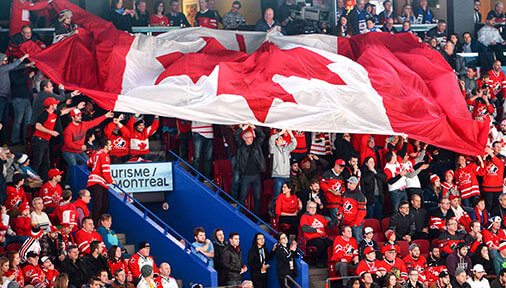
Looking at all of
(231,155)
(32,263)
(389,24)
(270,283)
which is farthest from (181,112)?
(389,24)

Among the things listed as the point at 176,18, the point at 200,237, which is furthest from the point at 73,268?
the point at 176,18

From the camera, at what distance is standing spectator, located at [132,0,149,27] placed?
88.5 ft

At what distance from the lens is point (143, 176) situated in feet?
76.2

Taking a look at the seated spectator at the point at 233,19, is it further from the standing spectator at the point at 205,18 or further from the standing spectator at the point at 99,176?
the standing spectator at the point at 99,176

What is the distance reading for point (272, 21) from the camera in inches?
1070

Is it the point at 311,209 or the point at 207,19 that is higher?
the point at 207,19

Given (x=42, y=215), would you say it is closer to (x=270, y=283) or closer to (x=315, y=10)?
(x=270, y=283)

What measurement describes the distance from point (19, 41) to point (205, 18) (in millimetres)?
4962

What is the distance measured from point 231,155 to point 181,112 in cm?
173

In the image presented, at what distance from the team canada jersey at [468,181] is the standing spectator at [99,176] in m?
6.47

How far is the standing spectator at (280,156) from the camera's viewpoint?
22906 mm

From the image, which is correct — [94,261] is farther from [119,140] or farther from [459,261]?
[459,261]

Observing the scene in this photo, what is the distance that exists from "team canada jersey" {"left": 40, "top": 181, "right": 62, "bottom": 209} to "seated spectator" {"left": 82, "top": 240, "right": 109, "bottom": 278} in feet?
6.07

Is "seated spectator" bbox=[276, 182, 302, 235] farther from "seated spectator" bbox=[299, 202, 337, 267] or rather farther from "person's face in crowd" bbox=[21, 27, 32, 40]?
"person's face in crowd" bbox=[21, 27, 32, 40]
